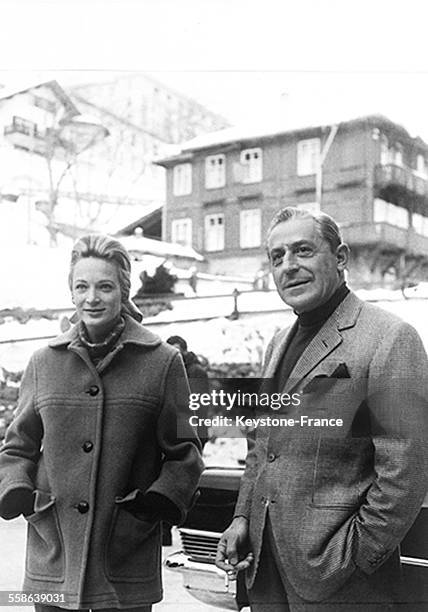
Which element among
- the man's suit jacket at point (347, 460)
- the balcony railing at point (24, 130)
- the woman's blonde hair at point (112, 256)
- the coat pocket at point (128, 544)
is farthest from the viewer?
the balcony railing at point (24, 130)

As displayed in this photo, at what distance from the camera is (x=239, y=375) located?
2391 mm

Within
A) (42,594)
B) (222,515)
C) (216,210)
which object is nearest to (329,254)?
(216,210)

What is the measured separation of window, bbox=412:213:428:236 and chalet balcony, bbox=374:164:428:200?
8cm

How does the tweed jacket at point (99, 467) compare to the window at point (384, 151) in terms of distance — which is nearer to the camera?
the tweed jacket at point (99, 467)

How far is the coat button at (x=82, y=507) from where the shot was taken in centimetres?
216

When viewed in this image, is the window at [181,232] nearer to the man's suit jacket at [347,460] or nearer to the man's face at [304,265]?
the man's face at [304,265]

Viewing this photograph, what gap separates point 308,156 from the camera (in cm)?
250

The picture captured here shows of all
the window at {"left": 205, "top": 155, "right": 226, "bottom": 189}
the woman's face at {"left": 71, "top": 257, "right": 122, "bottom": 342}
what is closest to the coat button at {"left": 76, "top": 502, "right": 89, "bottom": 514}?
the woman's face at {"left": 71, "top": 257, "right": 122, "bottom": 342}

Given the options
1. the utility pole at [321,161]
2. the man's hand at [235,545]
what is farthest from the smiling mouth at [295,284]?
the man's hand at [235,545]

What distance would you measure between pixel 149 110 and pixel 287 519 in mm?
1433

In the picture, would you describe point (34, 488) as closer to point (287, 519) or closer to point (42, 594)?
point (42, 594)

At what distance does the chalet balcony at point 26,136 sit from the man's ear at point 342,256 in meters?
1.10

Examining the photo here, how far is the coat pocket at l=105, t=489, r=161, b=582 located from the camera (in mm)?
2178

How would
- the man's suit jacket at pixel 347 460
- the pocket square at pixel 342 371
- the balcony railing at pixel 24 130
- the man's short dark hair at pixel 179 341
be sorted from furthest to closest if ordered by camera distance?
the balcony railing at pixel 24 130
the man's short dark hair at pixel 179 341
the pocket square at pixel 342 371
the man's suit jacket at pixel 347 460
